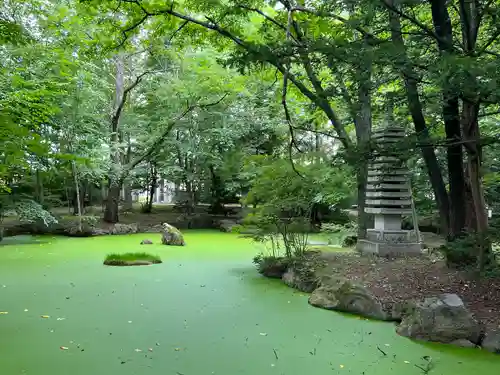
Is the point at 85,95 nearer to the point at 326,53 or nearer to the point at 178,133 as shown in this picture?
the point at 178,133

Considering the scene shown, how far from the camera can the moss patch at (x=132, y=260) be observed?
586cm

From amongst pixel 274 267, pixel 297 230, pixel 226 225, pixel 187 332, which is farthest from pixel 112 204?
pixel 187 332

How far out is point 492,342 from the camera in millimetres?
2875

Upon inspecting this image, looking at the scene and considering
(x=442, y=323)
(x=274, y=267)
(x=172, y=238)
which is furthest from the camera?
(x=172, y=238)

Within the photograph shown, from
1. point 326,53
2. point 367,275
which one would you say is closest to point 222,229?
point 367,275

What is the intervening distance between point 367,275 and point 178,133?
28.9 feet

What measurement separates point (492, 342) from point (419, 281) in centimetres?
115

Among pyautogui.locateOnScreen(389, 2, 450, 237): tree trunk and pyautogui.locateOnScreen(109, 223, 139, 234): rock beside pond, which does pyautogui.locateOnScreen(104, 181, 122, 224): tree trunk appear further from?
pyautogui.locateOnScreen(389, 2, 450, 237): tree trunk

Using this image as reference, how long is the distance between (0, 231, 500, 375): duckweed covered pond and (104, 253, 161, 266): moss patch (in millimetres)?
506

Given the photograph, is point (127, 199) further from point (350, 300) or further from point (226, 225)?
point (350, 300)

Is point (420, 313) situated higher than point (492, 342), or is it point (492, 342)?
point (420, 313)

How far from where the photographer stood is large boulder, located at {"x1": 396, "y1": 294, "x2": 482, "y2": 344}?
117 inches

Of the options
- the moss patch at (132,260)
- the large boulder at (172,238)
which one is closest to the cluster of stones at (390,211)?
the moss patch at (132,260)

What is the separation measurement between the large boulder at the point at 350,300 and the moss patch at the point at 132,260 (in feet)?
9.02
